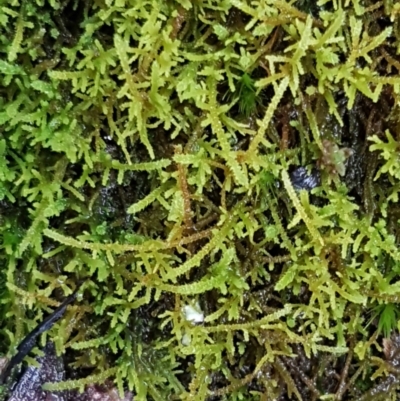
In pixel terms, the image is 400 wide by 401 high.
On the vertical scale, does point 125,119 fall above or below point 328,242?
above

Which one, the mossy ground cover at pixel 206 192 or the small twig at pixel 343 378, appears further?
the small twig at pixel 343 378

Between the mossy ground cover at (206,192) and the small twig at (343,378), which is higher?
the mossy ground cover at (206,192)

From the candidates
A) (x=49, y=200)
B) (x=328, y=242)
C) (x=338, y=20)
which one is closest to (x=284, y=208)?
(x=328, y=242)

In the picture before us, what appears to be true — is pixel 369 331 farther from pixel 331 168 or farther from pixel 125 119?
pixel 125 119

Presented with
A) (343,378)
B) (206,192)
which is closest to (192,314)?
(206,192)

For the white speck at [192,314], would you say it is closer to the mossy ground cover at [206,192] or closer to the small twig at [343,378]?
the mossy ground cover at [206,192]

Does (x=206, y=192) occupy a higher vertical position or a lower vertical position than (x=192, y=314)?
higher

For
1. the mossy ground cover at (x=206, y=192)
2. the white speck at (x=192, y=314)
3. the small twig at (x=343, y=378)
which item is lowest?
the small twig at (x=343, y=378)

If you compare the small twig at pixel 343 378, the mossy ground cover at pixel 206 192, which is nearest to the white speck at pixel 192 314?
the mossy ground cover at pixel 206 192

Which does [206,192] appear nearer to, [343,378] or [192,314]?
[192,314]
